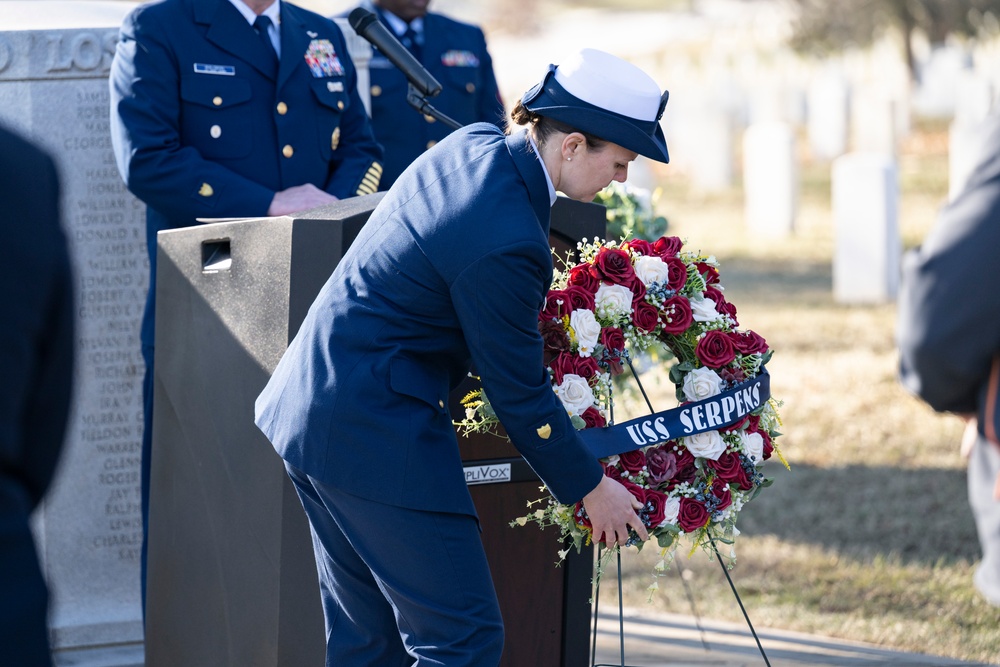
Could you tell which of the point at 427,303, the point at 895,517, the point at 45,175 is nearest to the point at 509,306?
the point at 427,303

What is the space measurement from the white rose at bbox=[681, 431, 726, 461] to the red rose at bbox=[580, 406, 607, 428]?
0.67 ft

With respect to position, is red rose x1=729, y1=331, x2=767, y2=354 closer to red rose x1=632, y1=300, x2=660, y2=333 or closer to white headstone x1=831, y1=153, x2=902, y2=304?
red rose x1=632, y1=300, x2=660, y2=333

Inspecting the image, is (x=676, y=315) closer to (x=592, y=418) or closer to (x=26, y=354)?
(x=592, y=418)

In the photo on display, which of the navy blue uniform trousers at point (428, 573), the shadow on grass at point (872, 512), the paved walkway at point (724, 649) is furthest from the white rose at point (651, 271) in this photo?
the shadow on grass at point (872, 512)

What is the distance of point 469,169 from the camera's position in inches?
108

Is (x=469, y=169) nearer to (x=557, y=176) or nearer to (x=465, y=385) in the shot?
(x=557, y=176)

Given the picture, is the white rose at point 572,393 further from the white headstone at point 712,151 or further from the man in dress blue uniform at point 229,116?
the white headstone at point 712,151

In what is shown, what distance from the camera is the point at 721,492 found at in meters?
3.11

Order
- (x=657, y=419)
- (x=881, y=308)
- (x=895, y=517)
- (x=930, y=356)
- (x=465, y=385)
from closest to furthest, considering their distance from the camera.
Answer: (x=930, y=356)
(x=657, y=419)
(x=465, y=385)
(x=895, y=517)
(x=881, y=308)

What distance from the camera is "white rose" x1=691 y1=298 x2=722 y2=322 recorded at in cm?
320

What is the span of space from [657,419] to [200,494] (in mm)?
1247

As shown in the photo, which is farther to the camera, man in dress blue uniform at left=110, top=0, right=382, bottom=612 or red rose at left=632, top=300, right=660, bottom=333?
man in dress blue uniform at left=110, top=0, right=382, bottom=612

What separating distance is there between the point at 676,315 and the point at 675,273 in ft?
0.34

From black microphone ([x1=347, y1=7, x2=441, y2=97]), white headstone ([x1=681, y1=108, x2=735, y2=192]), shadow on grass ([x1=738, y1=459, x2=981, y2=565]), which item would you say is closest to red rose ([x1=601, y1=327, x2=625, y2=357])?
black microphone ([x1=347, y1=7, x2=441, y2=97])
